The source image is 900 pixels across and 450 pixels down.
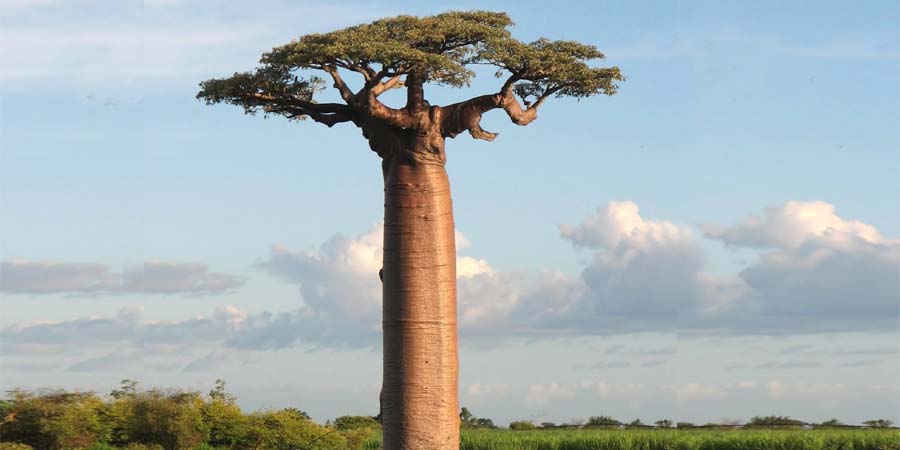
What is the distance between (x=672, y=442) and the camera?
790 inches

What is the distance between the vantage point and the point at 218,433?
63.1 ft

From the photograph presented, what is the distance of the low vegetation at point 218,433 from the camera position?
59.2 feet

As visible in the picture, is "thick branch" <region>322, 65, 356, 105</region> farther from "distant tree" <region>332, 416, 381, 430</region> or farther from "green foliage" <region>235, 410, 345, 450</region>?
"distant tree" <region>332, 416, 381, 430</region>

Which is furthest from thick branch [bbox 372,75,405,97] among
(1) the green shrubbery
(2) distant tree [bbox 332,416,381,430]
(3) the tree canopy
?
(2) distant tree [bbox 332,416,381,430]

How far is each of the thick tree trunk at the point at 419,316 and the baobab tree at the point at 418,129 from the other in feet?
0.04

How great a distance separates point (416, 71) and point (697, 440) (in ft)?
31.7

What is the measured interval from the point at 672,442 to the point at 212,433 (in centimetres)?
824

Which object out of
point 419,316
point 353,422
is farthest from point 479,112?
point 353,422

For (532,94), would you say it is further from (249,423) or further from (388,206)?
(249,423)

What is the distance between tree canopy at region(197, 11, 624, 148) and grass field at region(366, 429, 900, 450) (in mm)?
7594

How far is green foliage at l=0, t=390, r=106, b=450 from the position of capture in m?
17.9

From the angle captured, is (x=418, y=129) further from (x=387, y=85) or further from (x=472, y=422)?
(x=472, y=422)

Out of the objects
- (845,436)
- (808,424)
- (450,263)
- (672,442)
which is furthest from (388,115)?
(808,424)

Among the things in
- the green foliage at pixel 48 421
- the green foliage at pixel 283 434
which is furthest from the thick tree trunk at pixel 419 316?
the green foliage at pixel 48 421
